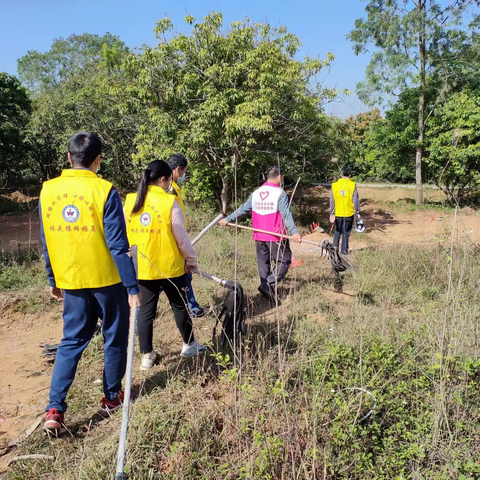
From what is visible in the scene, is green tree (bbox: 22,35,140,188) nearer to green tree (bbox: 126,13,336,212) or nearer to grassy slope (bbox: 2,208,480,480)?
green tree (bbox: 126,13,336,212)

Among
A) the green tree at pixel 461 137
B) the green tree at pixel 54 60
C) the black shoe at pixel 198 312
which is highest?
the green tree at pixel 54 60

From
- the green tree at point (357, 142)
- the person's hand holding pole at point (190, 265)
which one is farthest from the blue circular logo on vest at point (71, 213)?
the green tree at point (357, 142)

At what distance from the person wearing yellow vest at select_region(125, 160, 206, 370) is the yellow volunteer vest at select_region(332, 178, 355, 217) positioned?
12.2 feet

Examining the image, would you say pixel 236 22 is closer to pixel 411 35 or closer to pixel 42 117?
pixel 411 35

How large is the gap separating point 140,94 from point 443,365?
816 centimetres

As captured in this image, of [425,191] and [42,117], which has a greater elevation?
[42,117]

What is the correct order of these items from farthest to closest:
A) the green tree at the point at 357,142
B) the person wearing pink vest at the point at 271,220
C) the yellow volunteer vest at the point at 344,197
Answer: the green tree at the point at 357,142 < the yellow volunteer vest at the point at 344,197 < the person wearing pink vest at the point at 271,220

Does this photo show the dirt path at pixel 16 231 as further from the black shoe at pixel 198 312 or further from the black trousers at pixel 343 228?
the black trousers at pixel 343 228

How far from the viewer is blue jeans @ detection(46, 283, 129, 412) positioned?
7.36ft

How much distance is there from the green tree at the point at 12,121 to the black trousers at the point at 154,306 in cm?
1200

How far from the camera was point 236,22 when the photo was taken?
26.9 feet

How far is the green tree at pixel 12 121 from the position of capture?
1250cm

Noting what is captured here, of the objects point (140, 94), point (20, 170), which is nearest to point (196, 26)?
point (140, 94)

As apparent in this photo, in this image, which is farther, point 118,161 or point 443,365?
point 118,161
